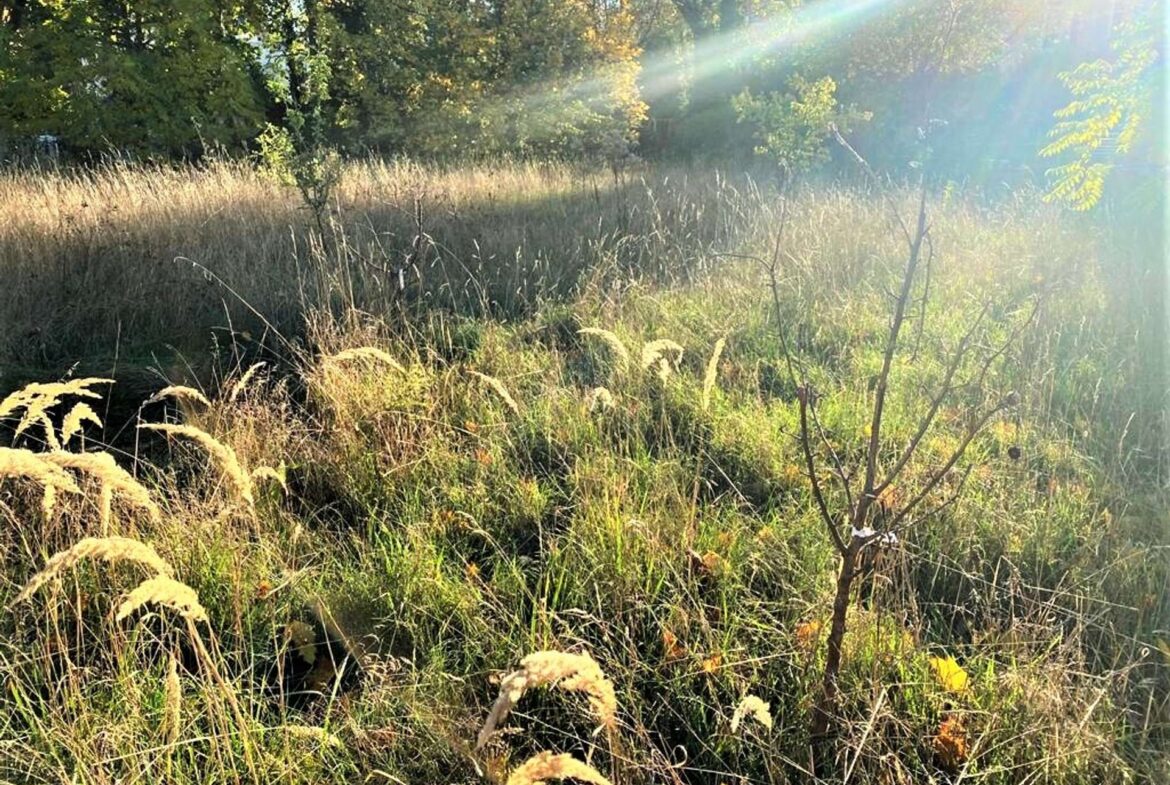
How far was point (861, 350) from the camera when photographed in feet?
11.9

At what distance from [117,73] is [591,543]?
13.8m

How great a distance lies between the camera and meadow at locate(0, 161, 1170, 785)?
1.47 metres

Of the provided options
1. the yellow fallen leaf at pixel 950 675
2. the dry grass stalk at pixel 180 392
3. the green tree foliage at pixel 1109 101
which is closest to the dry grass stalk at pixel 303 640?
the dry grass stalk at pixel 180 392

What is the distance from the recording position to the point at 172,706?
134 cm

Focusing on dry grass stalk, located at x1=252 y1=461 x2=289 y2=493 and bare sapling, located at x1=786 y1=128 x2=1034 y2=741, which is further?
dry grass stalk, located at x1=252 y1=461 x2=289 y2=493

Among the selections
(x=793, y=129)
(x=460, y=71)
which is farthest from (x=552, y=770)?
(x=460, y=71)

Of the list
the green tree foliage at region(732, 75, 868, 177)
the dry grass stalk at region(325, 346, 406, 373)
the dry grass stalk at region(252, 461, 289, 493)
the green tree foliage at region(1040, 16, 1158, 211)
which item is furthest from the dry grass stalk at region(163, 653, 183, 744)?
the green tree foliage at region(732, 75, 868, 177)

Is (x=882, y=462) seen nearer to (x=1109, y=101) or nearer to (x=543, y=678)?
(x=1109, y=101)

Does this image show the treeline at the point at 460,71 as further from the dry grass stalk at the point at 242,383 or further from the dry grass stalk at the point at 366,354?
the dry grass stalk at the point at 366,354

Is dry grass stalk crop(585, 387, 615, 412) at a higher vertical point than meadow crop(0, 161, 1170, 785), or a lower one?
higher

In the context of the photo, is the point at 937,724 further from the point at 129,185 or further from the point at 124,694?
the point at 129,185

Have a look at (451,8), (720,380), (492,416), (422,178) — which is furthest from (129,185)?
(451,8)

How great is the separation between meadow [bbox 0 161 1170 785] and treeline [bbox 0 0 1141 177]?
28.8 feet

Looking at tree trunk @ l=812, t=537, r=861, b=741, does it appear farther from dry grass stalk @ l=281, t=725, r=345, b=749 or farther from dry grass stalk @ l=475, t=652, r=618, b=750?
dry grass stalk @ l=281, t=725, r=345, b=749
